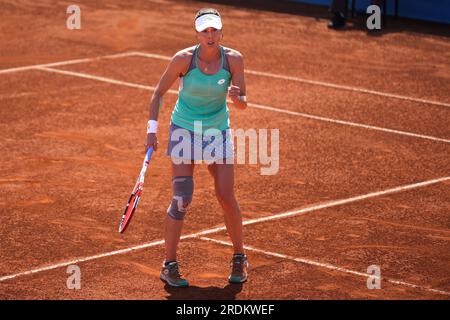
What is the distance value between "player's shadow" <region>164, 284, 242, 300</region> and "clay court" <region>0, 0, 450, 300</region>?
1.0 inches

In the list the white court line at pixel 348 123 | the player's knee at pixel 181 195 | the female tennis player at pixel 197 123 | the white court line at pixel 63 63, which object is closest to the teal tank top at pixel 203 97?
the female tennis player at pixel 197 123

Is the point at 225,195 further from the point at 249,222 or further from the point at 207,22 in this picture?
the point at 249,222

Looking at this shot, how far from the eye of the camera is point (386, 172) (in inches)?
538

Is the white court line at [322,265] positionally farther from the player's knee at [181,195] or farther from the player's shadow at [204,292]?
the player's knee at [181,195]

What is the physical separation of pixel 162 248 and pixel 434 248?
261 centimetres

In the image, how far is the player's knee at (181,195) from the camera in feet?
31.5

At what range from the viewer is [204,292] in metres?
9.52

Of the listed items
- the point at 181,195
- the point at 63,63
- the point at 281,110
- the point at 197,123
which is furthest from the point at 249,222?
the point at 63,63

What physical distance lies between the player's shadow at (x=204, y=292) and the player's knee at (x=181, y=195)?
61 centimetres

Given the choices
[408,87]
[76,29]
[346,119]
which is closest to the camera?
[346,119]

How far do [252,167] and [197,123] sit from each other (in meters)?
4.21
